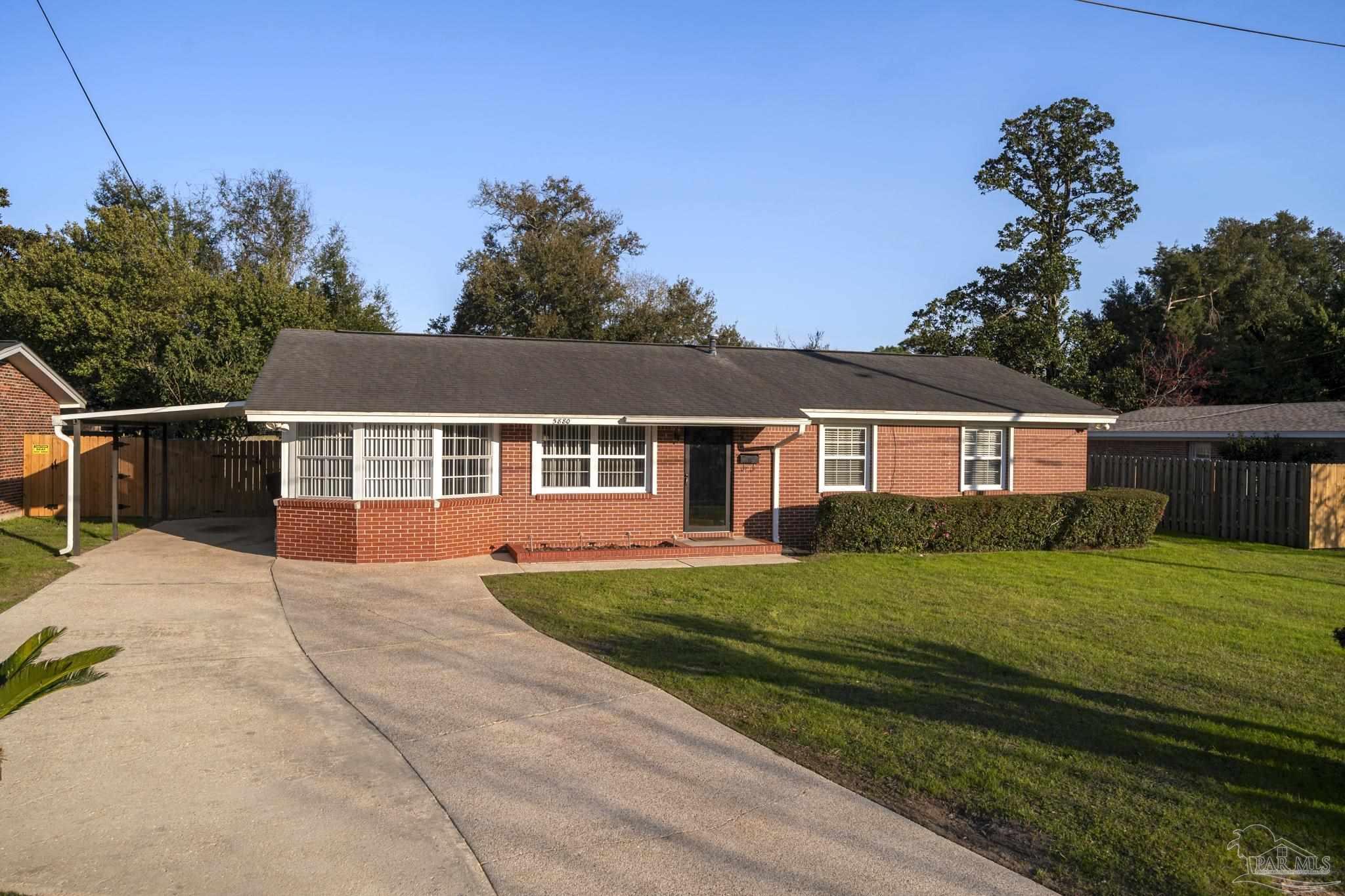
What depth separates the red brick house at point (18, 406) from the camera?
19000mm

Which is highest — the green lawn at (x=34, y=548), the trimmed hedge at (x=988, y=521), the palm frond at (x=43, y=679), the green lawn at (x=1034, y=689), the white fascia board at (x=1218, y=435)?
the white fascia board at (x=1218, y=435)

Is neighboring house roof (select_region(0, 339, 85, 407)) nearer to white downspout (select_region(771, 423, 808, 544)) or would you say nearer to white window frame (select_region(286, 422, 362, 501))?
white window frame (select_region(286, 422, 362, 501))

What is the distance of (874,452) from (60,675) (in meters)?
14.7

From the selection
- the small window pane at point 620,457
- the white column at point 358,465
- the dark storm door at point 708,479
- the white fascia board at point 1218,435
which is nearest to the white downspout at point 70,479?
the white column at point 358,465

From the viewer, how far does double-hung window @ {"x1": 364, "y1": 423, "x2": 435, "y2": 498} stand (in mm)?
13930

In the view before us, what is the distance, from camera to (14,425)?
64.4 feet

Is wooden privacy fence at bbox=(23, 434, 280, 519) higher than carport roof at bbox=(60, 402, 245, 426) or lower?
lower

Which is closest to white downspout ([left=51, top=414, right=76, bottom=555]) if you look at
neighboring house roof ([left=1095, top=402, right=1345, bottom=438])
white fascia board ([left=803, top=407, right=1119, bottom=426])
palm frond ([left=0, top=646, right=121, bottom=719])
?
palm frond ([left=0, top=646, right=121, bottom=719])

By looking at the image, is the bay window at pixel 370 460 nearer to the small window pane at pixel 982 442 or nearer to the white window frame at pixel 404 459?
the white window frame at pixel 404 459

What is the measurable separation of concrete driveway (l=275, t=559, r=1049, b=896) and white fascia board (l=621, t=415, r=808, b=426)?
6091mm

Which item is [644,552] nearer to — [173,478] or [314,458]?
[314,458]

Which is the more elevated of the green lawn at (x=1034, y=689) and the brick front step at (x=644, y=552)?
the brick front step at (x=644, y=552)

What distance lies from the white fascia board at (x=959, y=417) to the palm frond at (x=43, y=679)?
A: 12888 millimetres

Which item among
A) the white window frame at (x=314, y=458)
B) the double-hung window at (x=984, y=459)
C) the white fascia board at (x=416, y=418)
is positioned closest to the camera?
the white fascia board at (x=416, y=418)
